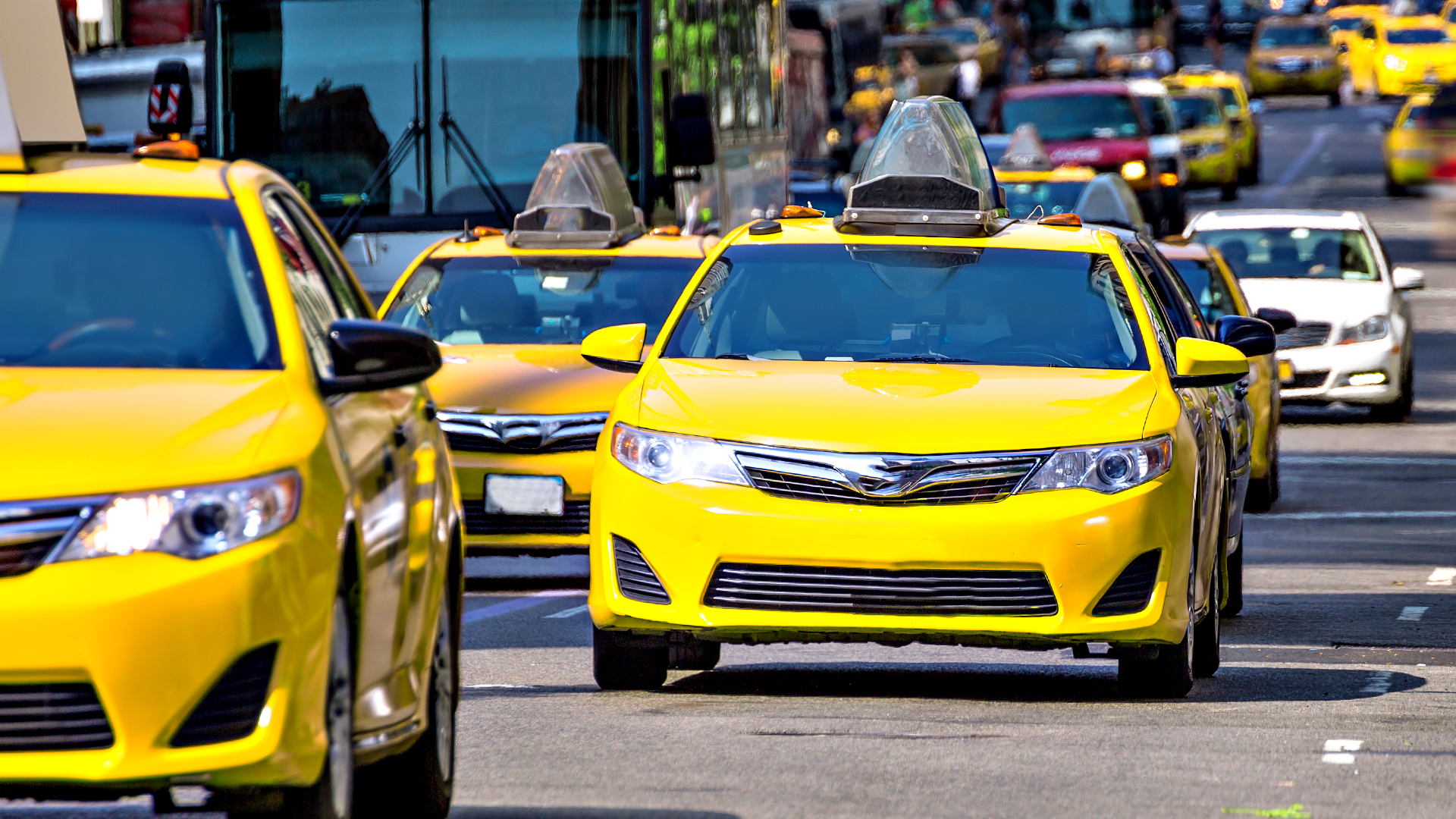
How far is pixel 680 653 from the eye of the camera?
10188 mm

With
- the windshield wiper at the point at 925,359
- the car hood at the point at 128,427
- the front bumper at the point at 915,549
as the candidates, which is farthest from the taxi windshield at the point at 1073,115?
the car hood at the point at 128,427

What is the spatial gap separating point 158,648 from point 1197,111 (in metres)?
42.6

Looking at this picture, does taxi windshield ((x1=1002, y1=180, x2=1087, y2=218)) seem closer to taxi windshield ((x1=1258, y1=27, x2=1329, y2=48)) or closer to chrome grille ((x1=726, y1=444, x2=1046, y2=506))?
chrome grille ((x1=726, y1=444, x2=1046, y2=506))

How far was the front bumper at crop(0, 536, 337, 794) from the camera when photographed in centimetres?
534

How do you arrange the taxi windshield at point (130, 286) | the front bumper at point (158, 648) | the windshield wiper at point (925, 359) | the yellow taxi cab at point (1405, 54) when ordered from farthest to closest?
the yellow taxi cab at point (1405, 54) → the windshield wiper at point (925, 359) → the taxi windshield at point (130, 286) → the front bumper at point (158, 648)

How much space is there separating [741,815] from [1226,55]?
7677 centimetres

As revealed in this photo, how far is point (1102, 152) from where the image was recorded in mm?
35344

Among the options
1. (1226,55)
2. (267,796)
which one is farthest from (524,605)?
(1226,55)

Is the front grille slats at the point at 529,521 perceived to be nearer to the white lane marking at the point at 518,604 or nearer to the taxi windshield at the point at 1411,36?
the white lane marking at the point at 518,604

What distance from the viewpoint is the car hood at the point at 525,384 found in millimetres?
13578

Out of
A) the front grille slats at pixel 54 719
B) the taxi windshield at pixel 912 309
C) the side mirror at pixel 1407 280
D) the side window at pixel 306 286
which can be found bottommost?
the side mirror at pixel 1407 280

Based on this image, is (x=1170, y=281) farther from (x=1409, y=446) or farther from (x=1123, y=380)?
(x=1409, y=446)

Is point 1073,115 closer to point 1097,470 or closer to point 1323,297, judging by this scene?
point 1323,297

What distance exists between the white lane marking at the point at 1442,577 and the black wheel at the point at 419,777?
27.3 ft
